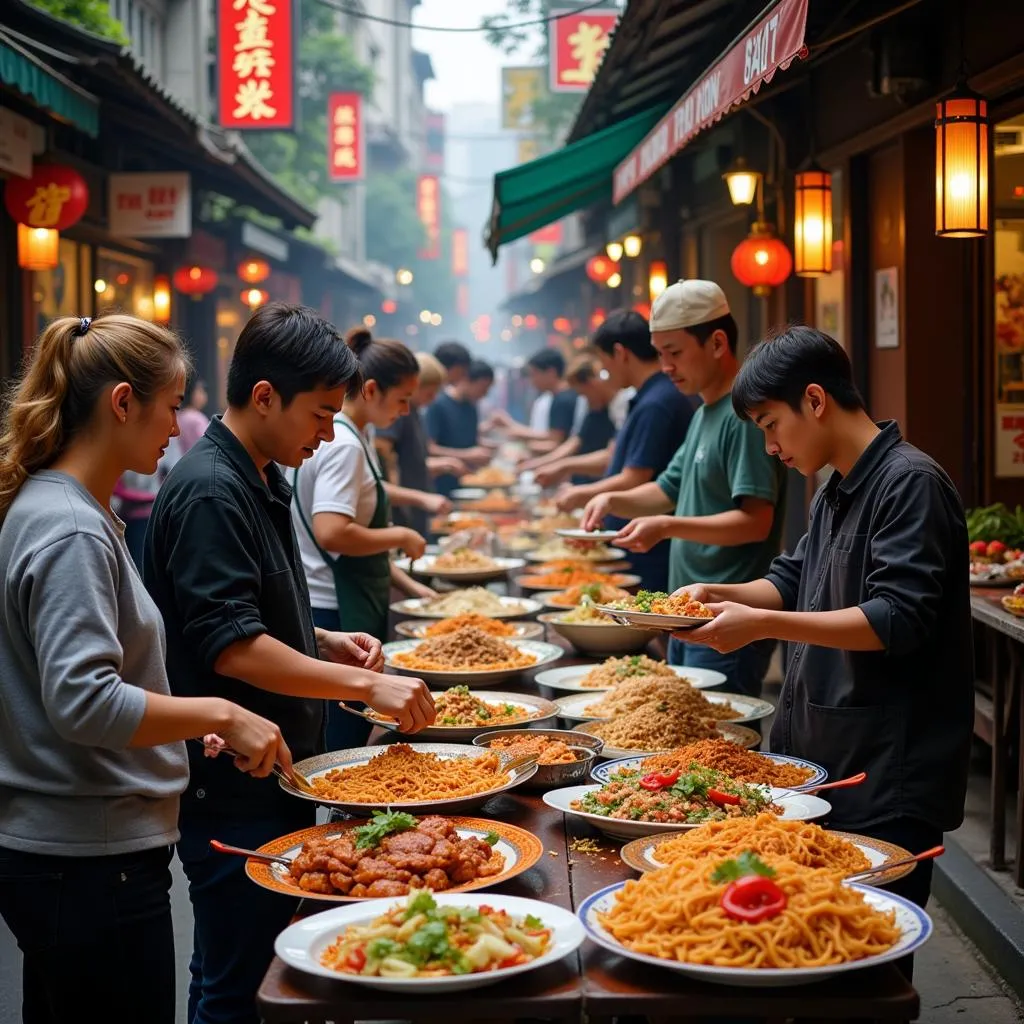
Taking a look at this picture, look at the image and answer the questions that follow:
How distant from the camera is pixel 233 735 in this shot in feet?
9.40

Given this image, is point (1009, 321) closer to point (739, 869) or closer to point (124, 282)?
point (739, 869)

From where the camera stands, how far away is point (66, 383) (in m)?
2.92

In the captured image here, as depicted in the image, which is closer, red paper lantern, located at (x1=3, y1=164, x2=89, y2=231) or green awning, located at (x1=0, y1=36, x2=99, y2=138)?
green awning, located at (x1=0, y1=36, x2=99, y2=138)

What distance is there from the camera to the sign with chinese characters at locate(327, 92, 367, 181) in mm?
32781

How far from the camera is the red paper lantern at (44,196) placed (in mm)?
10727

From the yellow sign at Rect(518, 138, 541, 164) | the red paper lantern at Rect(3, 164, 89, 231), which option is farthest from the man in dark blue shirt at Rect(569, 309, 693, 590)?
the yellow sign at Rect(518, 138, 541, 164)

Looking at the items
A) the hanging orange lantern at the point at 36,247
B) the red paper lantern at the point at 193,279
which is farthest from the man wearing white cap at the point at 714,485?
the red paper lantern at the point at 193,279

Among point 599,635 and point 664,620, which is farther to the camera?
point 599,635

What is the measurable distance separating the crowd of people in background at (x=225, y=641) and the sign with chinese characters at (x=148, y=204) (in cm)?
1128

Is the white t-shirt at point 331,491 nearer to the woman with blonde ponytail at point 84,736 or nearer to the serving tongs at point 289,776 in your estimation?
the serving tongs at point 289,776

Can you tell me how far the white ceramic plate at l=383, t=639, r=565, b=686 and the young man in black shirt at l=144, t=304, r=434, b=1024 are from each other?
1330 mm

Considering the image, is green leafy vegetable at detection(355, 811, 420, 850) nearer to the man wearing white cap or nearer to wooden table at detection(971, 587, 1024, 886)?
the man wearing white cap

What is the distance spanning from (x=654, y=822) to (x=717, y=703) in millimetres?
1435

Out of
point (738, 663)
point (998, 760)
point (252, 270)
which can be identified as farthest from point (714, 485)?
point (252, 270)
